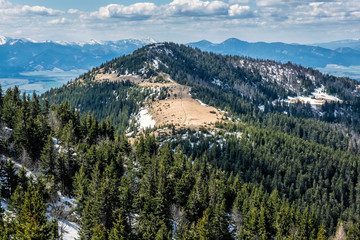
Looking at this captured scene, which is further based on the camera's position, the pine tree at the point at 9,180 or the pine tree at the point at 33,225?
the pine tree at the point at 9,180

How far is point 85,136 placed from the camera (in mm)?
89688

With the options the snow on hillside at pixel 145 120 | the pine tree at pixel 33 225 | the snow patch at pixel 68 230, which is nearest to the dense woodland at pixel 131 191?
the pine tree at pixel 33 225

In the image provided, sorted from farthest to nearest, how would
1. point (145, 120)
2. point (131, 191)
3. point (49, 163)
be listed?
point (145, 120), point (131, 191), point (49, 163)

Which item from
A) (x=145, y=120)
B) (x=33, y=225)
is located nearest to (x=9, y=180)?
(x=33, y=225)

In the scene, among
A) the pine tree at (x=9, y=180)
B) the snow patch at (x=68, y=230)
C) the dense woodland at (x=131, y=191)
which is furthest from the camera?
the pine tree at (x=9, y=180)

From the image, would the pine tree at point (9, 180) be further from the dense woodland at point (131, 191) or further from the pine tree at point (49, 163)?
the pine tree at point (49, 163)

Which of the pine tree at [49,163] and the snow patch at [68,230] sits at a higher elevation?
the pine tree at [49,163]

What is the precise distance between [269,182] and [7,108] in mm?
101200

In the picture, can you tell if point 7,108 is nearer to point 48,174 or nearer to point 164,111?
point 48,174

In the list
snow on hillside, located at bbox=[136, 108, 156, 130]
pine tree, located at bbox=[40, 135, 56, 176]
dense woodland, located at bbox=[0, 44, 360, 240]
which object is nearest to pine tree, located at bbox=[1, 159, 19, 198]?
dense woodland, located at bbox=[0, 44, 360, 240]

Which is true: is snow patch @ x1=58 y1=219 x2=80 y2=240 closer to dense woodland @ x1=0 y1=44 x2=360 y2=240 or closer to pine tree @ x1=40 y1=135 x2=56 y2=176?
dense woodland @ x1=0 y1=44 x2=360 y2=240

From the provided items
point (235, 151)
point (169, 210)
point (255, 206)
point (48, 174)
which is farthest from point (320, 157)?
point (48, 174)

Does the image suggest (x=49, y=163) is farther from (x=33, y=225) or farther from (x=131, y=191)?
(x=33, y=225)

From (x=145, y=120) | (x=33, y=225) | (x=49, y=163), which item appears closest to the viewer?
(x=33, y=225)
